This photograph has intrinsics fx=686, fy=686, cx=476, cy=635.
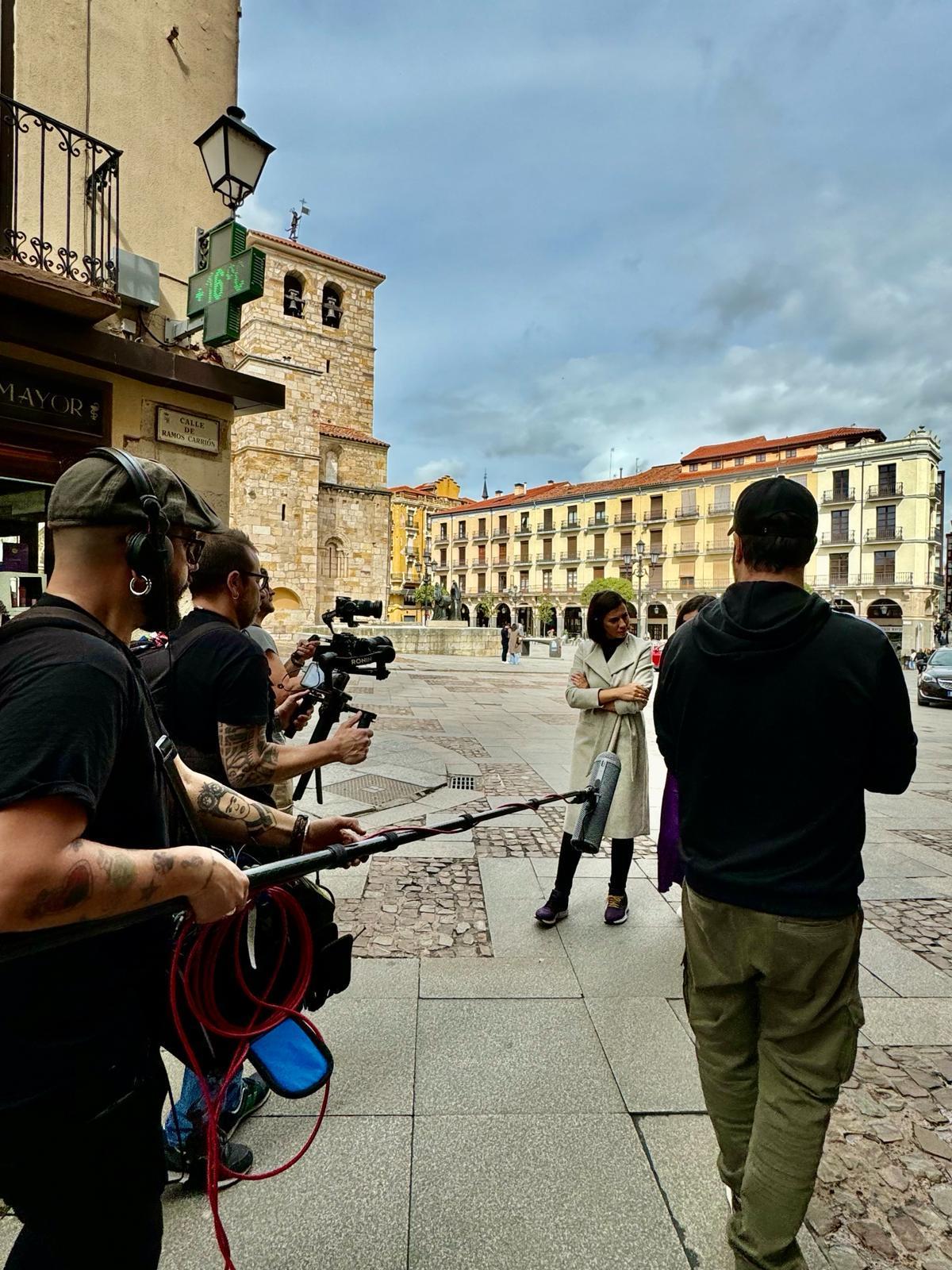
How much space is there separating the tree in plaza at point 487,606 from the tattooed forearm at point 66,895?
2747 inches

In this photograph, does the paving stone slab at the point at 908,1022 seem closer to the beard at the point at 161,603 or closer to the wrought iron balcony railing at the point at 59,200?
the beard at the point at 161,603

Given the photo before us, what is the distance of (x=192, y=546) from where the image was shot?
175 cm

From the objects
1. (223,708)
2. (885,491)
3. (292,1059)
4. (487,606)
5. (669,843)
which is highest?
(885,491)

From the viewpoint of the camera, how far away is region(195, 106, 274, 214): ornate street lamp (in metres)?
6.39

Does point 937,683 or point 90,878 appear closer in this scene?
point 90,878

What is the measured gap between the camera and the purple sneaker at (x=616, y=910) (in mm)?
3760

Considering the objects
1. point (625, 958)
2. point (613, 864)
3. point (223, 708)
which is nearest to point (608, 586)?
point (613, 864)

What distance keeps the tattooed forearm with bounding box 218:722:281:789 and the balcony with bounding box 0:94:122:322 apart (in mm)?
5163

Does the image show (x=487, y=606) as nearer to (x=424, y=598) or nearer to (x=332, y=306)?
(x=424, y=598)

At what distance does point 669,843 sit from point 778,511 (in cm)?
239

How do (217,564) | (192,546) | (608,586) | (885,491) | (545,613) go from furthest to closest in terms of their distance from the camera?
(545,613) < (608,586) < (885,491) < (217,564) < (192,546)

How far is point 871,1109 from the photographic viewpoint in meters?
2.33

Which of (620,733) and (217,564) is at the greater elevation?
(217,564)

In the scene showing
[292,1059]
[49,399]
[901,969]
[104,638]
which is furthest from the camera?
[49,399]
